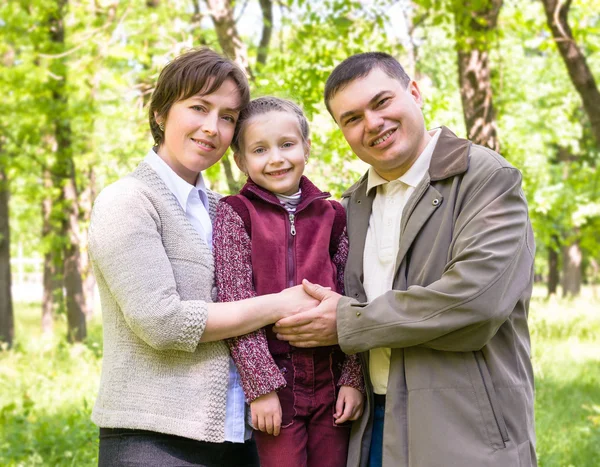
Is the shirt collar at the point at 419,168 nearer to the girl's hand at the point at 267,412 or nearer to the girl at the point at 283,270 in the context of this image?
the girl at the point at 283,270

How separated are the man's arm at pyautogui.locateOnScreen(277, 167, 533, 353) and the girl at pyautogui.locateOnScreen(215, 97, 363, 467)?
0.68 ft

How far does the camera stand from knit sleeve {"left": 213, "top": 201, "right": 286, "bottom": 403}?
253 cm

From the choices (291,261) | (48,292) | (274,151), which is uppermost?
(274,151)

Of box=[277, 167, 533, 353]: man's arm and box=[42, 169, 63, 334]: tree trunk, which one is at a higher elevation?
box=[277, 167, 533, 353]: man's arm

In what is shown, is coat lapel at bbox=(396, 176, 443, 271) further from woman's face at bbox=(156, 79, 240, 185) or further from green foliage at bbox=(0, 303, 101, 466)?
green foliage at bbox=(0, 303, 101, 466)

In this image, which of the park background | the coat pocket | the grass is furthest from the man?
the grass

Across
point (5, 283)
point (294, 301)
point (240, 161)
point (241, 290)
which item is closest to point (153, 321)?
point (241, 290)

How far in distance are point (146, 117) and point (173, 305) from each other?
5210mm

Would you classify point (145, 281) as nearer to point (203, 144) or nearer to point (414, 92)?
point (203, 144)

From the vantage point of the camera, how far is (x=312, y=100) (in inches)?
235

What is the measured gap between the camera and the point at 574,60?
27.2 feet

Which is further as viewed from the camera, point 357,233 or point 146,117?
point 146,117

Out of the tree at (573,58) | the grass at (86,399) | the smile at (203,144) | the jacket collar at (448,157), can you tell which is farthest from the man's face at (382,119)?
the tree at (573,58)

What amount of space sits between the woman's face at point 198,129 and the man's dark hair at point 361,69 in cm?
45
